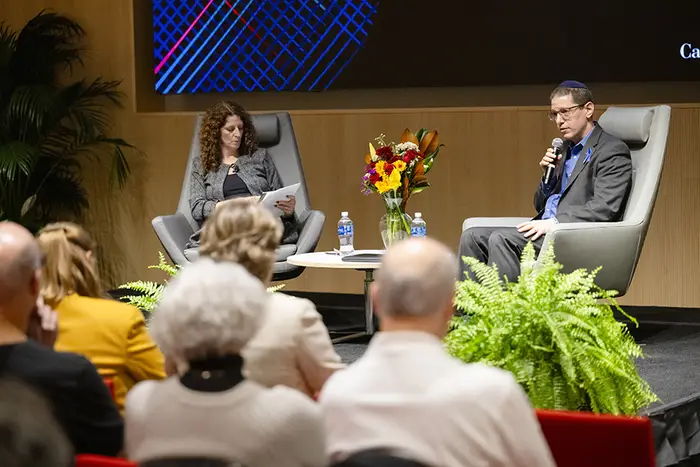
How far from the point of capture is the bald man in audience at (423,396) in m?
1.66

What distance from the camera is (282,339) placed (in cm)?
225

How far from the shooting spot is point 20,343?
196 cm

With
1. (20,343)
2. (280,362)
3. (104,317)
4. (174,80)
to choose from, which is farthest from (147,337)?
(174,80)

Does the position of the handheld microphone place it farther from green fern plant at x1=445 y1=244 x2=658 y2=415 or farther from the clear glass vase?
green fern plant at x1=445 y1=244 x2=658 y2=415

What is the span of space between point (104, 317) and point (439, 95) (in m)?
4.70

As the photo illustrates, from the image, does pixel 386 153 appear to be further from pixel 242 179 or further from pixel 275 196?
pixel 242 179

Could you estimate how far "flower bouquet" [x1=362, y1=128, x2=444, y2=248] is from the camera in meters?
5.00

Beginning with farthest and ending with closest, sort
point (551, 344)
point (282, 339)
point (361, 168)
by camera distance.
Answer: point (361, 168) → point (551, 344) → point (282, 339)

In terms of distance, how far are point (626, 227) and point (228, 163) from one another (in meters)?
2.22

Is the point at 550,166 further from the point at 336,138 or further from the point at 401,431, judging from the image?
the point at 401,431

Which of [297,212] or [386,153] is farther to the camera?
[297,212]

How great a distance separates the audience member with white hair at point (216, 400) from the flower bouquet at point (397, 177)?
3218 millimetres

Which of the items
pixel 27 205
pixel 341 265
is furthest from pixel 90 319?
pixel 27 205

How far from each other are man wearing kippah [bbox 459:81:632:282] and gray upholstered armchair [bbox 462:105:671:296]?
100 millimetres
